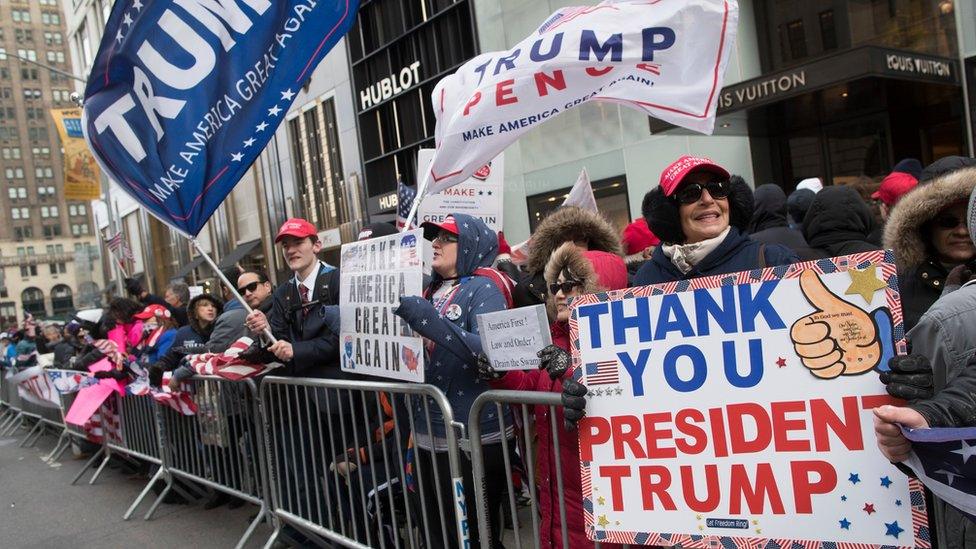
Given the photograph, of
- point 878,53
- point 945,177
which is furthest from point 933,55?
point 945,177

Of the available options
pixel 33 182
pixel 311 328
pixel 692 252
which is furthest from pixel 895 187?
pixel 33 182

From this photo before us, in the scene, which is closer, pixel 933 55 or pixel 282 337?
pixel 282 337

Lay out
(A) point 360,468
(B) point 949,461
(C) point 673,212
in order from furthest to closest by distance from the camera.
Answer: (A) point 360,468
(C) point 673,212
(B) point 949,461

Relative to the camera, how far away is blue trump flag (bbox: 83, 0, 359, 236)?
4.04 meters

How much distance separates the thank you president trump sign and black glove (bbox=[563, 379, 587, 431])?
0.17 feet

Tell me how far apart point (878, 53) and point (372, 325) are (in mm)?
7739

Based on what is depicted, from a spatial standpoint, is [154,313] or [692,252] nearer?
[692,252]

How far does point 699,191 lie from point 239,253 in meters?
34.2

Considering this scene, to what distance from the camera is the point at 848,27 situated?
38.6 ft

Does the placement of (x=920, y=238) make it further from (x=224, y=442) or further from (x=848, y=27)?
(x=848, y=27)

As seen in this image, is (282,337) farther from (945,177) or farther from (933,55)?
(933,55)

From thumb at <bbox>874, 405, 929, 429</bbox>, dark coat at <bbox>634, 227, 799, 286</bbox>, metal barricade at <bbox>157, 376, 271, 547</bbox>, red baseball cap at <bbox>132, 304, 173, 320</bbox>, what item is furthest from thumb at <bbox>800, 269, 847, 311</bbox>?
red baseball cap at <bbox>132, 304, 173, 320</bbox>

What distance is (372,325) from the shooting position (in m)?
3.96

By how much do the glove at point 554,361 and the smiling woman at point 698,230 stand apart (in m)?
0.52
